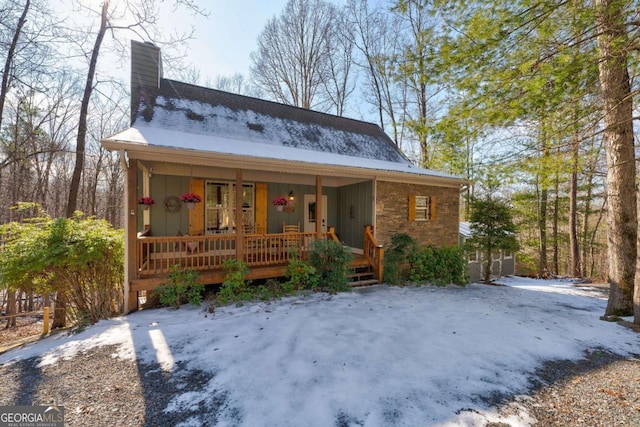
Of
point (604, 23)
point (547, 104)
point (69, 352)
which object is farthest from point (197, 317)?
point (604, 23)

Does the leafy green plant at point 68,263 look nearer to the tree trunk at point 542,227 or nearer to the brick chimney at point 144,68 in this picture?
the brick chimney at point 144,68

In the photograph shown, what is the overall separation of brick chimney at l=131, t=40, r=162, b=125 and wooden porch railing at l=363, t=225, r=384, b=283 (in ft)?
26.7

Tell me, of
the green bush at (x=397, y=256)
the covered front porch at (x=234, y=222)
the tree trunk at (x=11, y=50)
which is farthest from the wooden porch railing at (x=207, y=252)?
the tree trunk at (x=11, y=50)

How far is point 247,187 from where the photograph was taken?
8.78m

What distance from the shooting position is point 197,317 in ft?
16.0

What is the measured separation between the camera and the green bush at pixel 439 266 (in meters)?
8.11

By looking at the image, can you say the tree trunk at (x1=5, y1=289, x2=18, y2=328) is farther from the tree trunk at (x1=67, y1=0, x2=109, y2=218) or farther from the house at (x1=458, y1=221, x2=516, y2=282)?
the house at (x1=458, y1=221, x2=516, y2=282)

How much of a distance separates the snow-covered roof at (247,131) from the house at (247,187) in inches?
1.8

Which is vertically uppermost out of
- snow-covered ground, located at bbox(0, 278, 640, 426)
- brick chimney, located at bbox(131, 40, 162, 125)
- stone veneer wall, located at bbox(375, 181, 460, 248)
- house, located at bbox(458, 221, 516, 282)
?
brick chimney, located at bbox(131, 40, 162, 125)

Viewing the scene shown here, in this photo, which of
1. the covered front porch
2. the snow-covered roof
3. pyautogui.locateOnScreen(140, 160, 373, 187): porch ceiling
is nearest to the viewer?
the covered front porch

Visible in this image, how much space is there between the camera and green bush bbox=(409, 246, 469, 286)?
26.6ft

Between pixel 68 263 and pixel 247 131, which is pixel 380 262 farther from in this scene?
pixel 68 263

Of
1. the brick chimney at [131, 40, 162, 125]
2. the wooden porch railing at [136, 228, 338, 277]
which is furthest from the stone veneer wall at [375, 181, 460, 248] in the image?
the brick chimney at [131, 40, 162, 125]

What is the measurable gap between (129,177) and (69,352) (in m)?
2.99
